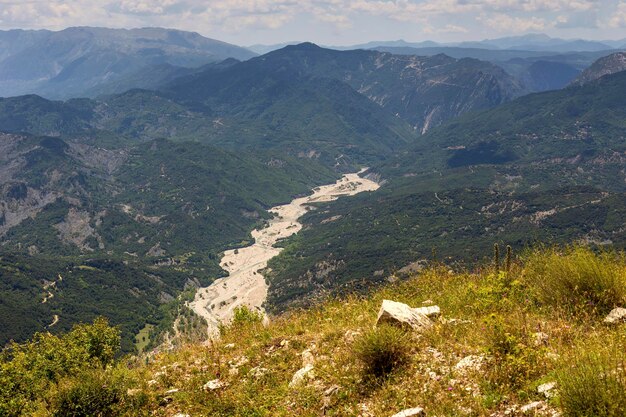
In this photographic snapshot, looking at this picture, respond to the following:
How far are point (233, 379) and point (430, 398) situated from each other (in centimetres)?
831

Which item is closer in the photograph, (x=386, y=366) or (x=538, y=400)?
(x=538, y=400)

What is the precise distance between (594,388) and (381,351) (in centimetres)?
653

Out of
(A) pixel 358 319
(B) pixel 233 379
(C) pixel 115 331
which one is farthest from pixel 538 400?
(C) pixel 115 331

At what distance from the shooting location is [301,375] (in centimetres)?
1659

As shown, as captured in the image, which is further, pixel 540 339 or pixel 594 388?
pixel 540 339

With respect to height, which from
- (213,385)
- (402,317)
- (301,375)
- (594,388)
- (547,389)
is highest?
(594,388)

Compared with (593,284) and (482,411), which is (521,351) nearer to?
(482,411)

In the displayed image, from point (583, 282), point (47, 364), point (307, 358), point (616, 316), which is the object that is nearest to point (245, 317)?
point (307, 358)

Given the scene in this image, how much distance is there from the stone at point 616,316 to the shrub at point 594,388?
179 inches

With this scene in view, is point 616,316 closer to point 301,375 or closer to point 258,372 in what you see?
point 301,375

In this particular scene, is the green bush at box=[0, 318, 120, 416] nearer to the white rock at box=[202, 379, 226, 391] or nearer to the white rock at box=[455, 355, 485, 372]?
the white rock at box=[202, 379, 226, 391]

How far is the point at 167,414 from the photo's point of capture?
1703 cm

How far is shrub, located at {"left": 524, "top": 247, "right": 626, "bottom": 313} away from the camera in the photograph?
640 inches

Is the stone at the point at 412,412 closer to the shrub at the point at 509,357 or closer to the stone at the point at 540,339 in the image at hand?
the shrub at the point at 509,357
